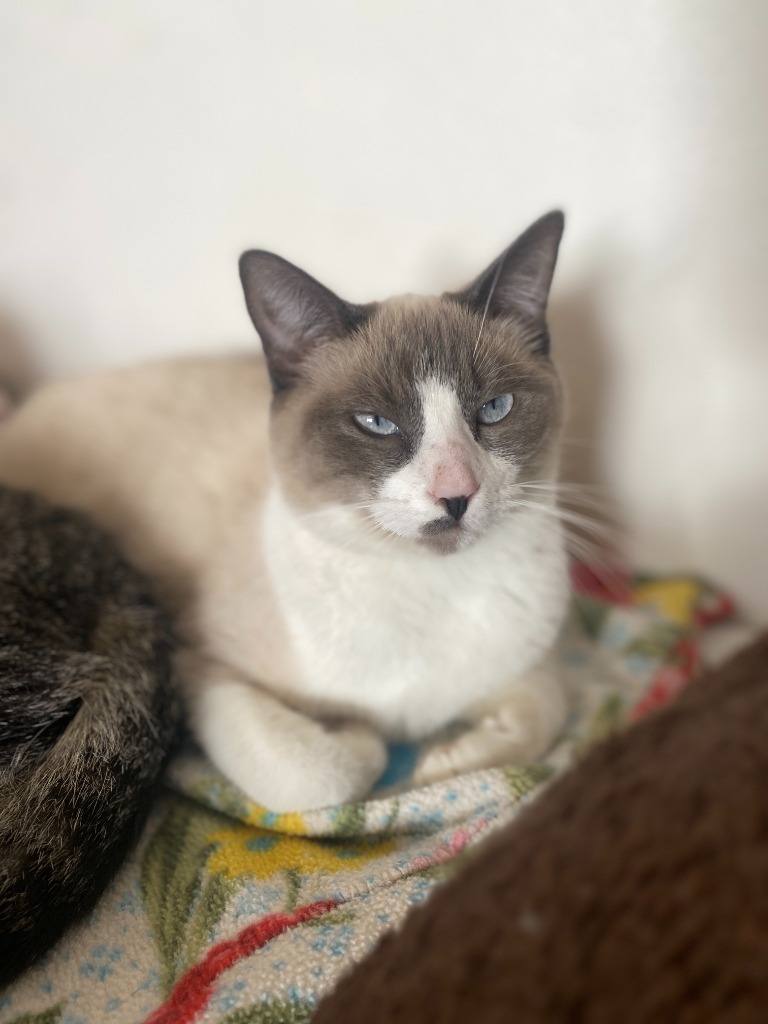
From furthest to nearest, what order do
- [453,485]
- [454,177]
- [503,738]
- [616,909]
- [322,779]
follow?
[454,177] → [503,738] → [322,779] → [453,485] → [616,909]

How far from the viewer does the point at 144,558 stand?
1424 millimetres

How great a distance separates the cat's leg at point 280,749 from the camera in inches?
39.0

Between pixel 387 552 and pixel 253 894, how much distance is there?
0.44 meters

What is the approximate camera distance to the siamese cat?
95cm

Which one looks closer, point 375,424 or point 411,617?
point 375,424

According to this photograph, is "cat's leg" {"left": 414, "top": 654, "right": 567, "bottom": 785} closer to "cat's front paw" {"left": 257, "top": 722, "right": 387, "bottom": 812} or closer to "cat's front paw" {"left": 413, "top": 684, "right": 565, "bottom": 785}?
"cat's front paw" {"left": 413, "top": 684, "right": 565, "bottom": 785}

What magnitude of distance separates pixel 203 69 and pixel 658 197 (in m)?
0.85

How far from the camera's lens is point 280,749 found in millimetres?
1012

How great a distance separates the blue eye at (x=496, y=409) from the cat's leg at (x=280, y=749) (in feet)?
1.56

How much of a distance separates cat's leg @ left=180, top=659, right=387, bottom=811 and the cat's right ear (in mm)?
461

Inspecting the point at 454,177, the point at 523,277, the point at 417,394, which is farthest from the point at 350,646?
the point at 454,177

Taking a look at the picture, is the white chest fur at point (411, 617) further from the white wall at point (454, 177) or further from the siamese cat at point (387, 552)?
the white wall at point (454, 177)

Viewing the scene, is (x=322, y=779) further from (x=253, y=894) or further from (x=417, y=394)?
(x=417, y=394)

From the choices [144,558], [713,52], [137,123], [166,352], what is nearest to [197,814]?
[144,558]
